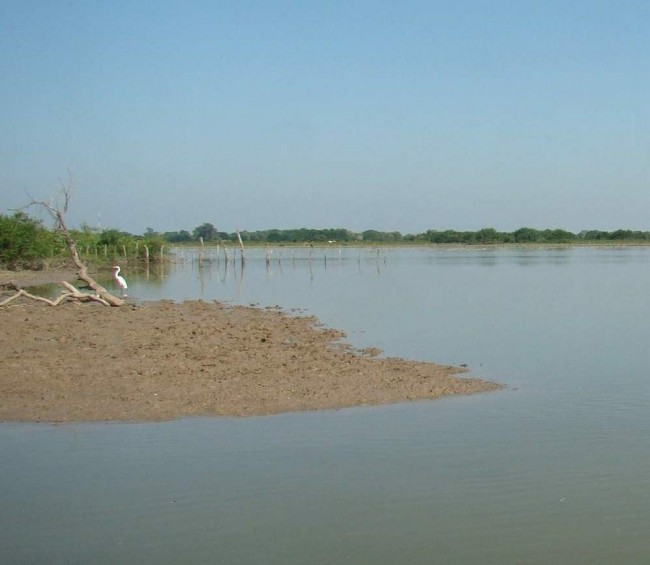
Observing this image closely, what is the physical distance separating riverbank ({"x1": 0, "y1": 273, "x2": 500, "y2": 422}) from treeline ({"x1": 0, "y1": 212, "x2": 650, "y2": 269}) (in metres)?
23.7

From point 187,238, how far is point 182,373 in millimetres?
141727

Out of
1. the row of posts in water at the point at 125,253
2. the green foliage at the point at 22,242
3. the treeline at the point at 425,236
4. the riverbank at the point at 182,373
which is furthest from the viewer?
the treeline at the point at 425,236

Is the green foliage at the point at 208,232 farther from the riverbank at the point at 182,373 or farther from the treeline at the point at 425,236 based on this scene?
the riverbank at the point at 182,373

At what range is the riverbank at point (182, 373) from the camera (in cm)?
959

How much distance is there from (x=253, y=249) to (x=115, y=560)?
121 meters

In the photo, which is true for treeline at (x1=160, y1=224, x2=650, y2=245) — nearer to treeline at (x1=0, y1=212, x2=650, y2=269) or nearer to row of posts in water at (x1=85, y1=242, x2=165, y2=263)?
treeline at (x1=0, y1=212, x2=650, y2=269)

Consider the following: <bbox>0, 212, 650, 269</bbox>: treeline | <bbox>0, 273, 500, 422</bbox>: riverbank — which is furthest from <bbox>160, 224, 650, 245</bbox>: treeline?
<bbox>0, 273, 500, 422</bbox>: riverbank

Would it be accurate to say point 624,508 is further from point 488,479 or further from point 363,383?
point 363,383

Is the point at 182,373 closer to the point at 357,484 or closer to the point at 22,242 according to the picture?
the point at 357,484

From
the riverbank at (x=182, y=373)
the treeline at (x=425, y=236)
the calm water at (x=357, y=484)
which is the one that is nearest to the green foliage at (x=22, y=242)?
the riverbank at (x=182, y=373)

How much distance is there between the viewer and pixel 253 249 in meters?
126

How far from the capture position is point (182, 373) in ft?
36.8

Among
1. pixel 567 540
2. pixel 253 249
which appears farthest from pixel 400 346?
pixel 253 249

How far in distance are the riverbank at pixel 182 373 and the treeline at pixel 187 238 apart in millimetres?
23690
